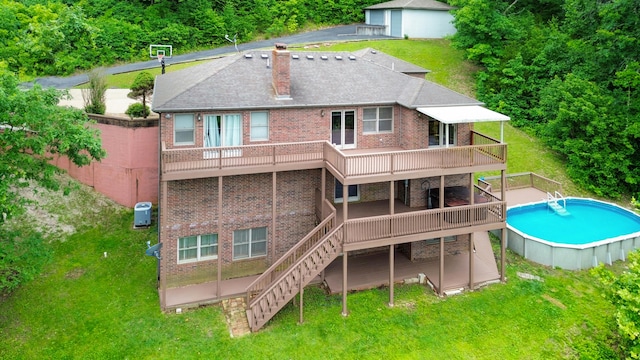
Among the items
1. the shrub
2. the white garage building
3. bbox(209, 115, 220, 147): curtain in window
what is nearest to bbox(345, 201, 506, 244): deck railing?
bbox(209, 115, 220, 147): curtain in window

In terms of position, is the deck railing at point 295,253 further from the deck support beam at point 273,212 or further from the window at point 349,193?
the window at point 349,193

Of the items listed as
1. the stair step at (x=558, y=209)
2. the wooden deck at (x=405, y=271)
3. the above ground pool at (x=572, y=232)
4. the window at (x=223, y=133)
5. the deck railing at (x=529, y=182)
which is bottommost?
the wooden deck at (x=405, y=271)

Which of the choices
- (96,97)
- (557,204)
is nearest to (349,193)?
(557,204)

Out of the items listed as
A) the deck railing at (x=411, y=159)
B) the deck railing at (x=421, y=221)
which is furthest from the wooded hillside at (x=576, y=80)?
the deck railing at (x=421, y=221)

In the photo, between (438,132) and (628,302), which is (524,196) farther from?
(628,302)

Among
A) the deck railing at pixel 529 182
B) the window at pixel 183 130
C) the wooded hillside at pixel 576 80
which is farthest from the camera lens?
the wooded hillside at pixel 576 80

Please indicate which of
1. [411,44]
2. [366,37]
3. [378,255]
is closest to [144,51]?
[366,37]
